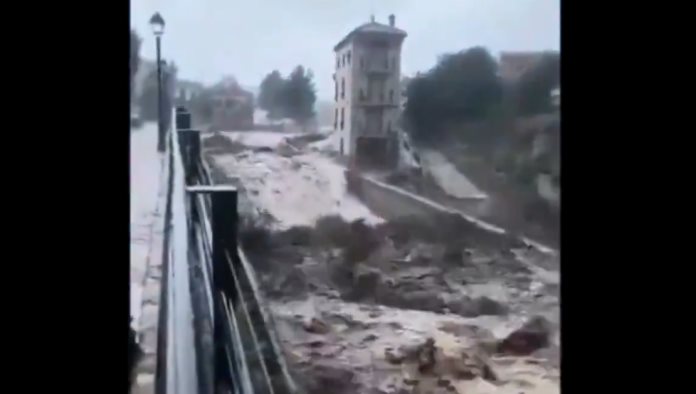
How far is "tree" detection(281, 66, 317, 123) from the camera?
1119 millimetres

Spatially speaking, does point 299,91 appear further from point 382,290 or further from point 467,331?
point 467,331

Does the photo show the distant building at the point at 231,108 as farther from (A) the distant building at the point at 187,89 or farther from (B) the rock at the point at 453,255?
(B) the rock at the point at 453,255

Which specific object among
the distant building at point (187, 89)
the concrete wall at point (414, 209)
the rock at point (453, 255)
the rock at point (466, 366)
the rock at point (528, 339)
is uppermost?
the distant building at point (187, 89)

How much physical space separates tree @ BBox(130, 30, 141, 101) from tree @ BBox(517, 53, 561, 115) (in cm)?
52

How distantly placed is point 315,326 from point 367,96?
13.2 inches

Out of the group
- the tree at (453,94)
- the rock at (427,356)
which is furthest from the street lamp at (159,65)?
the rock at (427,356)

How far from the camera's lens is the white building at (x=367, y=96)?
114 cm

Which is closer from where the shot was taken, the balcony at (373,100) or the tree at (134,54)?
the tree at (134,54)

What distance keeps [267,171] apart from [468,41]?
333 mm

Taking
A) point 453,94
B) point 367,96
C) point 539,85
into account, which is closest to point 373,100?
point 367,96

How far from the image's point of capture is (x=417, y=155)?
1149 millimetres

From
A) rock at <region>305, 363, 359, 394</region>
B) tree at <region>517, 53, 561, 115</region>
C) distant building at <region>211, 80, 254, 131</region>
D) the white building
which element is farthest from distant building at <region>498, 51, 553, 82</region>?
rock at <region>305, 363, 359, 394</region>

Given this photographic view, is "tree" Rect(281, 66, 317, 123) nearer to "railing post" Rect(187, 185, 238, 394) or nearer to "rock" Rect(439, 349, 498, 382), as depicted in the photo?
"railing post" Rect(187, 185, 238, 394)
